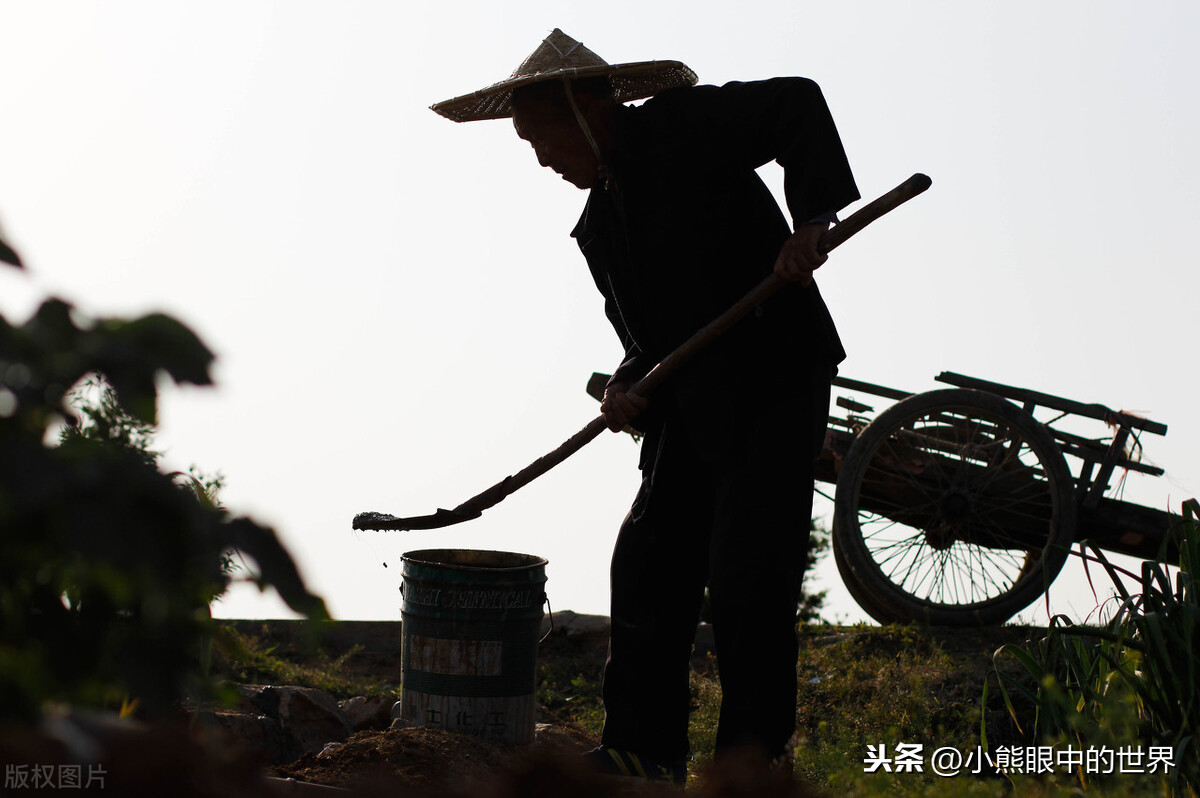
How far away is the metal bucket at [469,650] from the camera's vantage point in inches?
157

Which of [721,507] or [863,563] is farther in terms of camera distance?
[863,563]

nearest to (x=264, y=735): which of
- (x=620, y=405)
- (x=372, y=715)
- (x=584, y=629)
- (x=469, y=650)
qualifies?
(x=372, y=715)

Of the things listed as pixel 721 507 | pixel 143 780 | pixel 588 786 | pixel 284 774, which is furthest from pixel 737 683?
pixel 143 780

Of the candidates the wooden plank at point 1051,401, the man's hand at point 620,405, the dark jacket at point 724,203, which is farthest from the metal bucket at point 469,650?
the wooden plank at point 1051,401

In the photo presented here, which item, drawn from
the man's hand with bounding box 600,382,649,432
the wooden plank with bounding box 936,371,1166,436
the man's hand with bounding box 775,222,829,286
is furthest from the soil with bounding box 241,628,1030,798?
the man's hand with bounding box 775,222,829,286

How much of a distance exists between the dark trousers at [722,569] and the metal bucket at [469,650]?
581 mm

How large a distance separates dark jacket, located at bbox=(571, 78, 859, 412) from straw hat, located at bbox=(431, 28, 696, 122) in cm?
19

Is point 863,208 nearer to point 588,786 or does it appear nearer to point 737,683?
point 737,683

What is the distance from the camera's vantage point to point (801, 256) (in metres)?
3.17

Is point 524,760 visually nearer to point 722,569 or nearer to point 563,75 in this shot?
point 722,569

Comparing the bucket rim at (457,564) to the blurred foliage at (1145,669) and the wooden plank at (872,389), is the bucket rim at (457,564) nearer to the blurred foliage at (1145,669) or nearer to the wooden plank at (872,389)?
the blurred foliage at (1145,669)

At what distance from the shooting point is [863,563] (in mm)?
6074

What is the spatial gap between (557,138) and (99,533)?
2.66m

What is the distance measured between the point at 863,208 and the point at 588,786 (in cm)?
227
